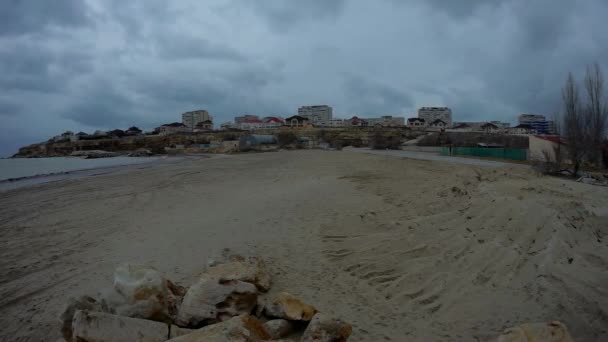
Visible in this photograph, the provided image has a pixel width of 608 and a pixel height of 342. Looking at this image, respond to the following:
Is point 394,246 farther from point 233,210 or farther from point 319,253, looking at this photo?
point 233,210

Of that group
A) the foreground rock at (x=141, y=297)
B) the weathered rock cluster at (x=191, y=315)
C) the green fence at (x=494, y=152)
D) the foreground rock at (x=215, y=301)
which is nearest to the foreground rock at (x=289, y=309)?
the weathered rock cluster at (x=191, y=315)

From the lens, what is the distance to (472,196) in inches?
394

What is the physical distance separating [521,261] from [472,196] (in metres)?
4.86

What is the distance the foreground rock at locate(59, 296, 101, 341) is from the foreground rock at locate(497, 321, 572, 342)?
3790mm

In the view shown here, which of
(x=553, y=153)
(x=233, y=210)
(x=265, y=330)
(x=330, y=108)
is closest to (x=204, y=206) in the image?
(x=233, y=210)

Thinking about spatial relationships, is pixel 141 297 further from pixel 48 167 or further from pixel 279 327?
pixel 48 167

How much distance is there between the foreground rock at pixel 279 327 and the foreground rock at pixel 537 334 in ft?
6.14

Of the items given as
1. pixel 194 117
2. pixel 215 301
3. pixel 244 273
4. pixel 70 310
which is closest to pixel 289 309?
pixel 215 301

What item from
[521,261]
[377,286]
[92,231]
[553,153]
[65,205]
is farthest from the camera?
[553,153]

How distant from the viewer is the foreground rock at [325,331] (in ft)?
10.6

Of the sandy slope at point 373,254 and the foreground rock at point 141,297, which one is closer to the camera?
the foreground rock at point 141,297

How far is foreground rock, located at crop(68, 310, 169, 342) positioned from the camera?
3.05m

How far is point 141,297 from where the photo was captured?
360 centimetres

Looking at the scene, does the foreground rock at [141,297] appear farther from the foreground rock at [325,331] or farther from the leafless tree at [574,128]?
the leafless tree at [574,128]
